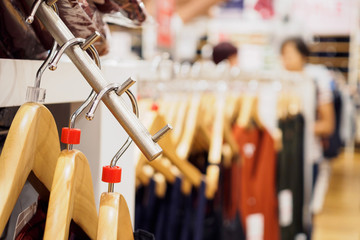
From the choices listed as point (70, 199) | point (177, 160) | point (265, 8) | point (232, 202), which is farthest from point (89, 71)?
point (265, 8)

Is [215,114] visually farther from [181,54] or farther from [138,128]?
[181,54]

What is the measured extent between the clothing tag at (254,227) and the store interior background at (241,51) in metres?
0.47

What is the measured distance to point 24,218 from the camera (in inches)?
22.9

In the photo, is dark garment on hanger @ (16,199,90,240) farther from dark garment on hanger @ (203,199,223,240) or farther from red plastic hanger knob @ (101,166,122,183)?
dark garment on hanger @ (203,199,223,240)

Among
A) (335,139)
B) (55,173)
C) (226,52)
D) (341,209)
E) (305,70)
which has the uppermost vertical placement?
(226,52)

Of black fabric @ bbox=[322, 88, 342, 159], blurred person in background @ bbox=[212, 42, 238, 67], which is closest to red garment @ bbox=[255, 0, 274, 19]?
black fabric @ bbox=[322, 88, 342, 159]

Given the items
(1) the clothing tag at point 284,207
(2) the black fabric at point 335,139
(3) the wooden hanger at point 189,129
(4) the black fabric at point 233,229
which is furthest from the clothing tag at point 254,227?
(2) the black fabric at point 335,139

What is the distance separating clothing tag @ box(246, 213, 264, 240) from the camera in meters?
1.95

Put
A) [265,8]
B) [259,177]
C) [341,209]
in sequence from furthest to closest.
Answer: [265,8] < [341,209] < [259,177]

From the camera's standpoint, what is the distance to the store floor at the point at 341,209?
4.57 m

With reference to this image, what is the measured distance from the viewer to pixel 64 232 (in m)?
0.49

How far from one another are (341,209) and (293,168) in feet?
10.3

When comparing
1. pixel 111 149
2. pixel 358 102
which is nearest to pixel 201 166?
pixel 111 149

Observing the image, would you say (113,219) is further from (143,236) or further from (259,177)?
(259,177)
